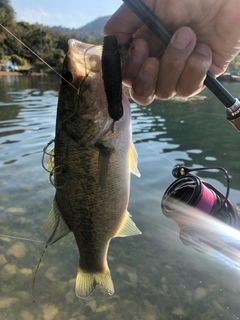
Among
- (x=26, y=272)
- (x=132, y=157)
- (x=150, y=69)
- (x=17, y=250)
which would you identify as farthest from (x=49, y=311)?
(x=150, y=69)

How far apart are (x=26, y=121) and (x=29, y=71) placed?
44656 mm

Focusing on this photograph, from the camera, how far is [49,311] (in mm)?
3451

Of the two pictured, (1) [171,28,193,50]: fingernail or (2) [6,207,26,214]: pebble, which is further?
(2) [6,207,26,214]: pebble

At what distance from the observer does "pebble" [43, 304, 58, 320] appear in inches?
133

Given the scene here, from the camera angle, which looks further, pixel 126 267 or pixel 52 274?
pixel 126 267

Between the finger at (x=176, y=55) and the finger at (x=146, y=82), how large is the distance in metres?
0.05

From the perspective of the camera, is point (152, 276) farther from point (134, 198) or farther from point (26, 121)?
point (26, 121)

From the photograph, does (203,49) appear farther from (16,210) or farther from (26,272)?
(16,210)

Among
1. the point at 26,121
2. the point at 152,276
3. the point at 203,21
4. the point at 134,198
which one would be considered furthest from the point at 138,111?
the point at 203,21

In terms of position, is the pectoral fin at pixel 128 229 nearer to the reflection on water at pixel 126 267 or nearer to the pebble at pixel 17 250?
the reflection on water at pixel 126 267

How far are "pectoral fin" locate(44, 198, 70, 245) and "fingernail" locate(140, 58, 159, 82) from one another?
1101 mm

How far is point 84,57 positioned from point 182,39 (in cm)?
67

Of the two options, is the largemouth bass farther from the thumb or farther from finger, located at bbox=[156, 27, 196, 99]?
the thumb

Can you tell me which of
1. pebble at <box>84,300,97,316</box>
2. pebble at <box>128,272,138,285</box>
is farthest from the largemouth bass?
pebble at <box>128,272,138,285</box>
